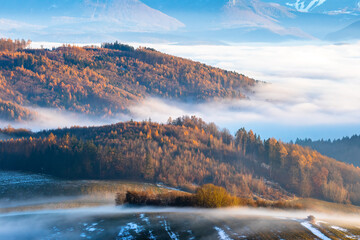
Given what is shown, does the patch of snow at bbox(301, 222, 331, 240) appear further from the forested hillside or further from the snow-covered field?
the forested hillside

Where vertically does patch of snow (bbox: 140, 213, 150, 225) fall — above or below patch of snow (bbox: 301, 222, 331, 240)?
below

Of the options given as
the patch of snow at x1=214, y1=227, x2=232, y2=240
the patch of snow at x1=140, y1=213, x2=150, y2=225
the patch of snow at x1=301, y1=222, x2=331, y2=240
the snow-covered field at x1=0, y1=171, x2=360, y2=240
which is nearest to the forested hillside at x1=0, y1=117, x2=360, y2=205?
the snow-covered field at x1=0, y1=171, x2=360, y2=240

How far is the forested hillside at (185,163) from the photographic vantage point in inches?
6270

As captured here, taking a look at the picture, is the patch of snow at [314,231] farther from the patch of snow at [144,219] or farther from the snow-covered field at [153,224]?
the patch of snow at [144,219]

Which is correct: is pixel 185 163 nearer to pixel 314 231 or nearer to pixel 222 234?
pixel 314 231

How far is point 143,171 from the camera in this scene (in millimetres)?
160125

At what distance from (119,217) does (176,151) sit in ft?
346

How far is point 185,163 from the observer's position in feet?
577

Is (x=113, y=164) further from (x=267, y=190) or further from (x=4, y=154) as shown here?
(x=267, y=190)

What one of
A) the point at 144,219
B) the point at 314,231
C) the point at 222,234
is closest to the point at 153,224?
the point at 144,219

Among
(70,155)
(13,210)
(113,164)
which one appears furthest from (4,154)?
(13,210)

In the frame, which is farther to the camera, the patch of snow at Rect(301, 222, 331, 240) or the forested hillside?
the forested hillside

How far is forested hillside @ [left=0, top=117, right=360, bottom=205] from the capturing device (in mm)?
159250

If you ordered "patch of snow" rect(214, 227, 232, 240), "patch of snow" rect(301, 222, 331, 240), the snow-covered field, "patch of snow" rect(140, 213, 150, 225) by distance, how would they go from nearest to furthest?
1. "patch of snow" rect(214, 227, 232, 240)
2. the snow-covered field
3. "patch of snow" rect(301, 222, 331, 240)
4. "patch of snow" rect(140, 213, 150, 225)
